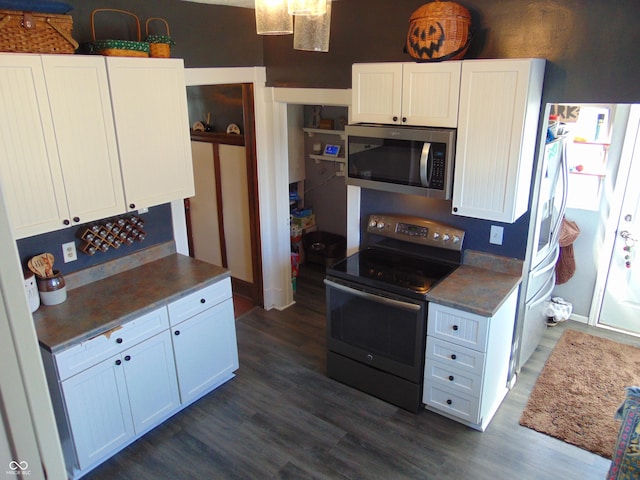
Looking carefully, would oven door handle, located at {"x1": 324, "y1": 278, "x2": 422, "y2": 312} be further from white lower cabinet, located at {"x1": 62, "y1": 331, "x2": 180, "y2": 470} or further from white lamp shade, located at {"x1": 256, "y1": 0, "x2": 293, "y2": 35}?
white lamp shade, located at {"x1": 256, "y1": 0, "x2": 293, "y2": 35}

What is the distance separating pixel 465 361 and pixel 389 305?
55 cm

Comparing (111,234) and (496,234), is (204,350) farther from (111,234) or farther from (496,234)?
(496,234)

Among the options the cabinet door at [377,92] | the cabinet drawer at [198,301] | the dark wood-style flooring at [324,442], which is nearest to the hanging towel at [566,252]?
the dark wood-style flooring at [324,442]

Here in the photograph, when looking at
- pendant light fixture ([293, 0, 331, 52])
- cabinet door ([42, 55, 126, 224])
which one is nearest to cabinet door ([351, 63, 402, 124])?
pendant light fixture ([293, 0, 331, 52])

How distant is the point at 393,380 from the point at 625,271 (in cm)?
226

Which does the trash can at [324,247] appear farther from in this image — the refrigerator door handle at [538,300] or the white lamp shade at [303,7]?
the white lamp shade at [303,7]

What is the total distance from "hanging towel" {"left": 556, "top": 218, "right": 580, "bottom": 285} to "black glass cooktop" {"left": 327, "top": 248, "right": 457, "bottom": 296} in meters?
1.31

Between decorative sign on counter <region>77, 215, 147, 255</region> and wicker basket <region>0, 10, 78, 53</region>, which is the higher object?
wicker basket <region>0, 10, 78, 53</region>

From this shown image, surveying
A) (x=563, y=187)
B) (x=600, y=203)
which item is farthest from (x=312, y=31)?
(x=600, y=203)

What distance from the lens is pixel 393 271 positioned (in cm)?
322

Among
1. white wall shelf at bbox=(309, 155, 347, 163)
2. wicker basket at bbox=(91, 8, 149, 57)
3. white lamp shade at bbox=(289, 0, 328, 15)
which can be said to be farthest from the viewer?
white wall shelf at bbox=(309, 155, 347, 163)

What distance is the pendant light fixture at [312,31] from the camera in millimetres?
1574

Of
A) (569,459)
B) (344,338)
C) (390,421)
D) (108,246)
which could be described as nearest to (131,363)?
(108,246)

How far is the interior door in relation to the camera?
376 cm
